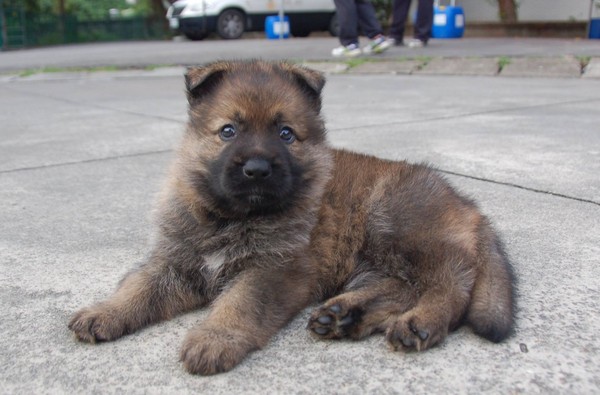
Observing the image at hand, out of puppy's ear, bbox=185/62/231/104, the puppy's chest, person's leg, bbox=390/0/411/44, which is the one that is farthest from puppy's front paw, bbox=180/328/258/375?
person's leg, bbox=390/0/411/44

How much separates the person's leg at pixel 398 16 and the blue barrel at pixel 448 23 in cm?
463

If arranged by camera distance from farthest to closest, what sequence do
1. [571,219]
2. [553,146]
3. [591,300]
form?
[553,146], [571,219], [591,300]

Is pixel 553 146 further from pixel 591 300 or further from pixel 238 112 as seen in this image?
pixel 238 112

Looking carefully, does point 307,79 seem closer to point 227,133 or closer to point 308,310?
point 227,133

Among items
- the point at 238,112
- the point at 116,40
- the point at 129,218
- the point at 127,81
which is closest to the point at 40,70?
the point at 127,81

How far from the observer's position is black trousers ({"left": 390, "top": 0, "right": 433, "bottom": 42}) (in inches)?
480

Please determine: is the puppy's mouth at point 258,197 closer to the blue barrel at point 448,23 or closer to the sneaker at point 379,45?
the sneaker at point 379,45

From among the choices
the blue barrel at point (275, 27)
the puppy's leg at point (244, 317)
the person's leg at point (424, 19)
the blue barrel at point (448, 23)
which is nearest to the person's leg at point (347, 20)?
the person's leg at point (424, 19)

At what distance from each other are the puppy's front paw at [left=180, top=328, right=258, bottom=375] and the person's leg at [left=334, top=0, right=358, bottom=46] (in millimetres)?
9624

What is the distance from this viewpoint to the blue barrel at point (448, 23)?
17656 millimetres

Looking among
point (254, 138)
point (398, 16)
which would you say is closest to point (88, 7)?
point (398, 16)

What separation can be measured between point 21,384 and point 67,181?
298 cm

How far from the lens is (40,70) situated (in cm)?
1452

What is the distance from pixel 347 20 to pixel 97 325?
994cm
